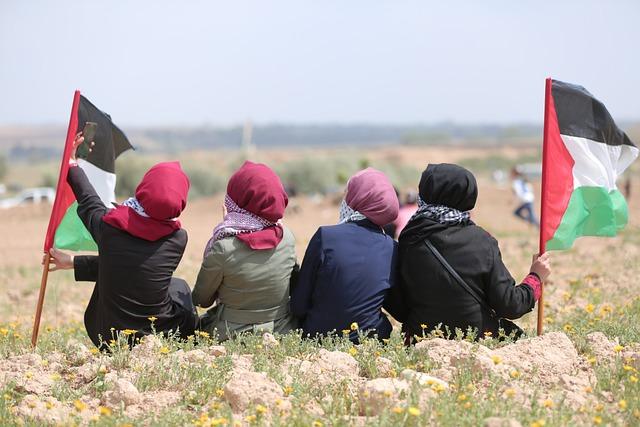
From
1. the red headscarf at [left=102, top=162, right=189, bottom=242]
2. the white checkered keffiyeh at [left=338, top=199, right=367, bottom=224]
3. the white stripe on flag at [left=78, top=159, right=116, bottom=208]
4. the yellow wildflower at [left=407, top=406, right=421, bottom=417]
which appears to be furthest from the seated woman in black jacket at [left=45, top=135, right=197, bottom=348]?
the yellow wildflower at [left=407, top=406, right=421, bottom=417]

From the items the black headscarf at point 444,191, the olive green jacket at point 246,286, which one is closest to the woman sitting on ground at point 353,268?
the olive green jacket at point 246,286

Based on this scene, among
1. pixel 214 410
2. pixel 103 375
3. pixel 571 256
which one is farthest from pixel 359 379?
pixel 571 256

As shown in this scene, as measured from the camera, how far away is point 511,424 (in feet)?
11.6

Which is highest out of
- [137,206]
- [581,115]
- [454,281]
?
[581,115]

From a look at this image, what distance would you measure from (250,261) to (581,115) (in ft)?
8.01

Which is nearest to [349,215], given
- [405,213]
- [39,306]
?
[39,306]

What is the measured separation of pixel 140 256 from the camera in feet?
16.6

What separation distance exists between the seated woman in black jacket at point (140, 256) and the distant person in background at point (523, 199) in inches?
402

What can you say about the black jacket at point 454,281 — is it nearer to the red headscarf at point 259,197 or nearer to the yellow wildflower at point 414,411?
the red headscarf at point 259,197

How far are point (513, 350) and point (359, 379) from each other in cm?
87

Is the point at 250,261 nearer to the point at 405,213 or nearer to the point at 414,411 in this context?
the point at 414,411

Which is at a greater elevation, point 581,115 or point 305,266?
point 581,115

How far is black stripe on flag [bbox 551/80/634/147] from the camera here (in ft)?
19.0

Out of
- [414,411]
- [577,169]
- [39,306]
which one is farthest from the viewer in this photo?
[577,169]
